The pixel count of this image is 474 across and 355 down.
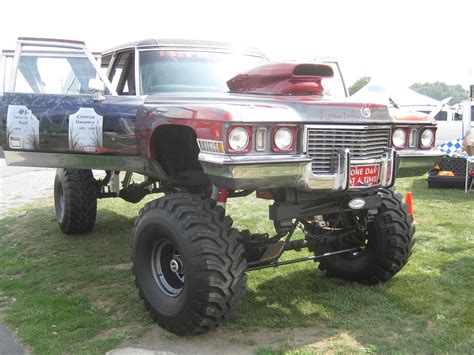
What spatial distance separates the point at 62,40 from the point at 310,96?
227cm

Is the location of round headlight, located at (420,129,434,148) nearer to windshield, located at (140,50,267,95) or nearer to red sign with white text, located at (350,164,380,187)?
red sign with white text, located at (350,164,380,187)

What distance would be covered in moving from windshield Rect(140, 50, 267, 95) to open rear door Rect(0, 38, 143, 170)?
0.43 metres

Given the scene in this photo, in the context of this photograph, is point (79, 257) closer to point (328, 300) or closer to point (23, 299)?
point (23, 299)

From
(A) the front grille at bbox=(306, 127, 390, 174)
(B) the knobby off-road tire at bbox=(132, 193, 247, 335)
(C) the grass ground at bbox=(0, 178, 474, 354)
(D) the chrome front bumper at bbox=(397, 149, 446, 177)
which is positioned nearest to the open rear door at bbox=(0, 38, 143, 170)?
(B) the knobby off-road tire at bbox=(132, 193, 247, 335)

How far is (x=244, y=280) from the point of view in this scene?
3.60 m

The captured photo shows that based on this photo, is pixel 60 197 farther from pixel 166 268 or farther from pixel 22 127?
pixel 166 268

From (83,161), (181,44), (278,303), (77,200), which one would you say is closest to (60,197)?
(77,200)

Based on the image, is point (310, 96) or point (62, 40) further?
point (62, 40)

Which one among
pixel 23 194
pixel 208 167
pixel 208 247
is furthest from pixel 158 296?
pixel 23 194

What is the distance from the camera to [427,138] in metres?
4.31

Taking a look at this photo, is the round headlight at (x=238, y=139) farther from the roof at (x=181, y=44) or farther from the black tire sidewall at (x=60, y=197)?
the black tire sidewall at (x=60, y=197)

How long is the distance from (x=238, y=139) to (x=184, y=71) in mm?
1890

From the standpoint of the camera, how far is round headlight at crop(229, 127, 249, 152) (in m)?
3.30

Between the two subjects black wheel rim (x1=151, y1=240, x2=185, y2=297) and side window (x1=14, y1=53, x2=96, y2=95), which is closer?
black wheel rim (x1=151, y1=240, x2=185, y2=297)
